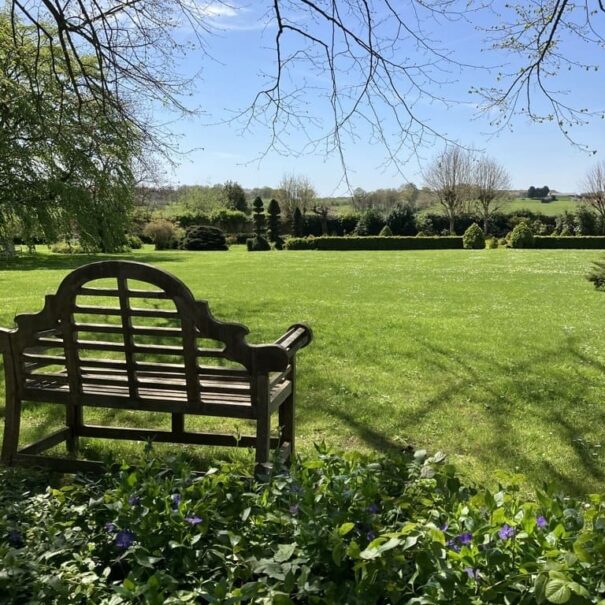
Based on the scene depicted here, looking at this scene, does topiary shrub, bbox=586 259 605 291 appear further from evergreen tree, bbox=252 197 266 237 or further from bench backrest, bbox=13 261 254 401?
evergreen tree, bbox=252 197 266 237

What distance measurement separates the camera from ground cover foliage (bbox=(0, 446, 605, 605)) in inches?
57.0

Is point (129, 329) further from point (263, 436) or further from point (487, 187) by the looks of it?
point (487, 187)

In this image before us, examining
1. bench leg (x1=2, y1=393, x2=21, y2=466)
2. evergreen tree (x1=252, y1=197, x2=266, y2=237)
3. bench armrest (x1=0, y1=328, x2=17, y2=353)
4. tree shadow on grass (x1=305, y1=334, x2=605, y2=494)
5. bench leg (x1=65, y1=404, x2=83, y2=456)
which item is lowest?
tree shadow on grass (x1=305, y1=334, x2=605, y2=494)

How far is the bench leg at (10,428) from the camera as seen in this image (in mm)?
3410

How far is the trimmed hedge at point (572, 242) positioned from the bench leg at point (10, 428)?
37.6 m

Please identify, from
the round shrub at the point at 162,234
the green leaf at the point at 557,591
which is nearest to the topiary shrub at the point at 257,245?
the round shrub at the point at 162,234

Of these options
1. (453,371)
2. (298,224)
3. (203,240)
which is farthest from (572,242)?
(453,371)

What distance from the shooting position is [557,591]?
128cm

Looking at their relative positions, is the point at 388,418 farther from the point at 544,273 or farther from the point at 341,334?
the point at 544,273

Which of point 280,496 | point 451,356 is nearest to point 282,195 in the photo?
point 451,356

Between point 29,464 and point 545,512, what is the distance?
2.90 metres

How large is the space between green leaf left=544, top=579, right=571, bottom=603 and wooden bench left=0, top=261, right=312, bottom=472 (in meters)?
1.76

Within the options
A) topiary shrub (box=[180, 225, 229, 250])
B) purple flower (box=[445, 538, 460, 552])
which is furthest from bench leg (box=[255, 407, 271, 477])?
topiary shrub (box=[180, 225, 229, 250])

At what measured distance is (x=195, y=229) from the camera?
44.1m
